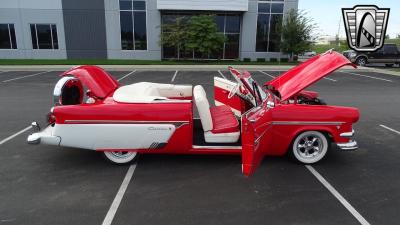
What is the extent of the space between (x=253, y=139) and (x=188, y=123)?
1268 millimetres

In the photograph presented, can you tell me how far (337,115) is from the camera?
4.52 m

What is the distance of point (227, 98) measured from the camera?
6039 mm

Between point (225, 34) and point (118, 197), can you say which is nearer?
point (118, 197)

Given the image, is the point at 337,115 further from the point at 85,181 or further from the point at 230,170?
the point at 85,181

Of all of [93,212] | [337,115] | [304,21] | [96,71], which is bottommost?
[93,212]

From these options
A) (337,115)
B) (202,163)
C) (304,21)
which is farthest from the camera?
(304,21)

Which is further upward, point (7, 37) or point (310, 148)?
point (7, 37)

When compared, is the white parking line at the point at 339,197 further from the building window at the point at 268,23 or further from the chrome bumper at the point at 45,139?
the building window at the point at 268,23

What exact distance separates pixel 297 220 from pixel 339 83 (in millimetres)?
12240

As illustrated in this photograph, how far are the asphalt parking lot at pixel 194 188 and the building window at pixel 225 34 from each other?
65.4 ft

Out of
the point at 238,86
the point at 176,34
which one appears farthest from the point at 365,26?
the point at 176,34

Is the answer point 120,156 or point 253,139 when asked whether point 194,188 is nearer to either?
point 253,139

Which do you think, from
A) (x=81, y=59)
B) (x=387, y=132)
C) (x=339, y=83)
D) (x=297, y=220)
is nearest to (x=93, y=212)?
(x=297, y=220)

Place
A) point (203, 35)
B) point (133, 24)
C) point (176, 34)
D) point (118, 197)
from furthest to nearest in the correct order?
point (133, 24), point (176, 34), point (203, 35), point (118, 197)
